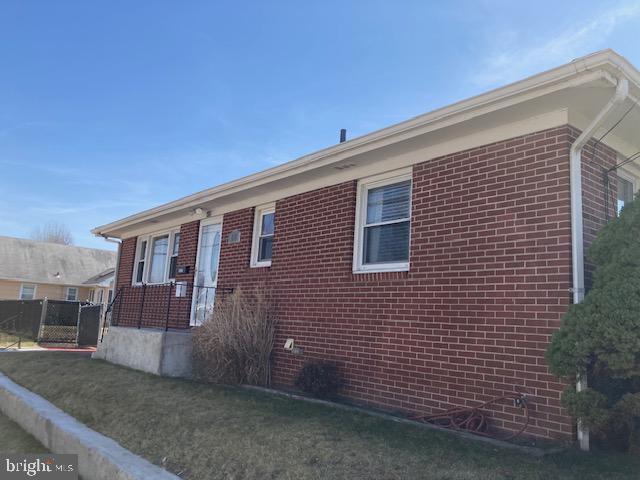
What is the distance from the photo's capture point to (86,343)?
564 inches

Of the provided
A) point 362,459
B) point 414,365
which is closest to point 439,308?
point 414,365

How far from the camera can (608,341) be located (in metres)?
3.69

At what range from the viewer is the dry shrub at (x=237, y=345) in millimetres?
7137

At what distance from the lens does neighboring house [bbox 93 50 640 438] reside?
454cm

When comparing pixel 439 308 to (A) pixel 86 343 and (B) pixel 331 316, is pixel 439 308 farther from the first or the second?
(A) pixel 86 343

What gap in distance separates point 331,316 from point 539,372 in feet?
9.47

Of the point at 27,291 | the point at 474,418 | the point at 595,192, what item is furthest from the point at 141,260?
the point at 27,291

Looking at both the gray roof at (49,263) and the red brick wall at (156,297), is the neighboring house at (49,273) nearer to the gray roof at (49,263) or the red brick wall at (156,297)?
the gray roof at (49,263)

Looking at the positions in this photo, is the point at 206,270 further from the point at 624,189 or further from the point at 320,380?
the point at 624,189

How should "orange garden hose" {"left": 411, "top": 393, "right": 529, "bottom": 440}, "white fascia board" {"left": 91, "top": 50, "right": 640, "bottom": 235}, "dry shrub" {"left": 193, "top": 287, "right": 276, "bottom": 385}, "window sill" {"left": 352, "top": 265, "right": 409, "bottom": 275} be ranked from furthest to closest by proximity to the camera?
"dry shrub" {"left": 193, "top": 287, "right": 276, "bottom": 385} → "window sill" {"left": 352, "top": 265, "right": 409, "bottom": 275} → "orange garden hose" {"left": 411, "top": 393, "right": 529, "bottom": 440} → "white fascia board" {"left": 91, "top": 50, "right": 640, "bottom": 235}

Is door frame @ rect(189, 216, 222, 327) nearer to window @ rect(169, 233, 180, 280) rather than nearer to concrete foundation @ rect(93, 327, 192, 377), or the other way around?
window @ rect(169, 233, 180, 280)

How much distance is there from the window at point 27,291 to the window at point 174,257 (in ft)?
80.1

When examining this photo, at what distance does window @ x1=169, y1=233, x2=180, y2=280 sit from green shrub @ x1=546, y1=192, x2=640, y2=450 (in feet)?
27.8

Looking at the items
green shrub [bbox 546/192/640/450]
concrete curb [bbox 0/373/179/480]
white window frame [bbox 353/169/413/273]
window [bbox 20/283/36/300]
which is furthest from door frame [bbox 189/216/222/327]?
window [bbox 20/283/36/300]
